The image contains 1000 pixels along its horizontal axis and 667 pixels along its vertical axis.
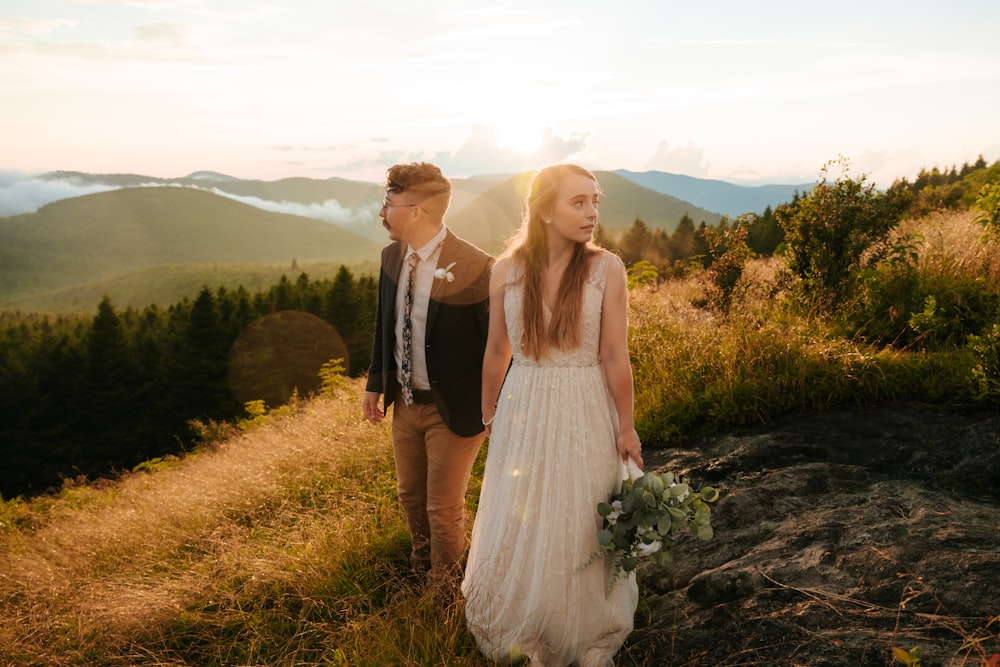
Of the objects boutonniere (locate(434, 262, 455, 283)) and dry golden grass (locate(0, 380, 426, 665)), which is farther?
dry golden grass (locate(0, 380, 426, 665))

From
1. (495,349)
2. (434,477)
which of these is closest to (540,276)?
(495,349)

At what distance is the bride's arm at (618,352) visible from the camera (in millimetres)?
2742

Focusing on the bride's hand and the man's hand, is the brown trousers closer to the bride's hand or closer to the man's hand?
the man's hand

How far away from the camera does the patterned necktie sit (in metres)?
3.41

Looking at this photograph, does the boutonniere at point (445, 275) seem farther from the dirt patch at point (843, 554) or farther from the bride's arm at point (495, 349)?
the dirt patch at point (843, 554)

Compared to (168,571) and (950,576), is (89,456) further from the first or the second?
(950,576)

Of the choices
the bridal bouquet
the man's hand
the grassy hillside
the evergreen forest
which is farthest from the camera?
the evergreen forest

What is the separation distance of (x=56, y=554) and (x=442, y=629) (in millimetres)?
4760

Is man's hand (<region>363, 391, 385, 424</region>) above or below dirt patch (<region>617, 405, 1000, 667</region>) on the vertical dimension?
above

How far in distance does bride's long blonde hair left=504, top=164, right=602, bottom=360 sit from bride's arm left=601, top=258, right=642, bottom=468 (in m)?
0.13

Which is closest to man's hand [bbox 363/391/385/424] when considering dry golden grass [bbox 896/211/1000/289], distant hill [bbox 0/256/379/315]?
dry golden grass [bbox 896/211/1000/289]

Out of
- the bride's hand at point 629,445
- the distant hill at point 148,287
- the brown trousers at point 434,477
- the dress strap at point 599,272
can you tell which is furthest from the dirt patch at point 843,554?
the distant hill at point 148,287

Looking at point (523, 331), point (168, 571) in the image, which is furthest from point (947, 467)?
point (168, 571)

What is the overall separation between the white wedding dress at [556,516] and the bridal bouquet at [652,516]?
5.2 inches
